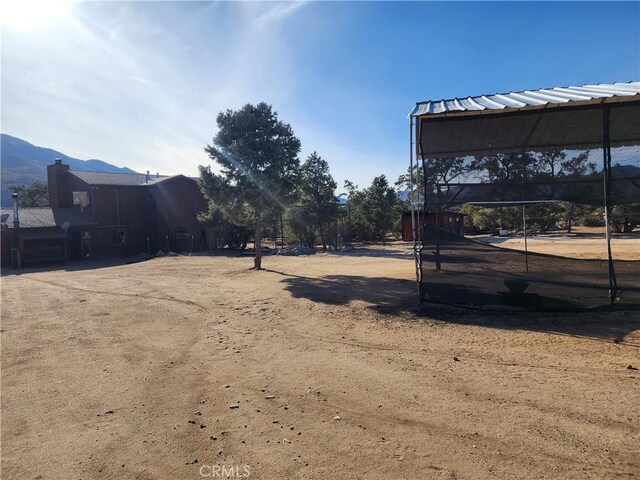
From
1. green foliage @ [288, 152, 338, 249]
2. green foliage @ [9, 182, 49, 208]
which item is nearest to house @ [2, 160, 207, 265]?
green foliage @ [288, 152, 338, 249]

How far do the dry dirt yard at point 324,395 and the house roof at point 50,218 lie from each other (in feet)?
73.8

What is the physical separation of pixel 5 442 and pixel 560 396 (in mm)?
5089

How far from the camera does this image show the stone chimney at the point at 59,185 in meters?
30.0

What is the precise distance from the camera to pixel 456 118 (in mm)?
6945

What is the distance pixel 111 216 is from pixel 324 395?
97.8ft

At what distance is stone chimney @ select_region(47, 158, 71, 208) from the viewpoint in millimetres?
30047

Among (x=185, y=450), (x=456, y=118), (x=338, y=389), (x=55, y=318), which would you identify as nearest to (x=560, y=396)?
Answer: (x=338, y=389)

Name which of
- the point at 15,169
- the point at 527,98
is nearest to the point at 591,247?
the point at 527,98

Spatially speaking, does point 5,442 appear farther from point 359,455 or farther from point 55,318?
point 55,318

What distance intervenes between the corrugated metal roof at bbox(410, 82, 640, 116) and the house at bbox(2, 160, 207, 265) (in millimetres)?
26444

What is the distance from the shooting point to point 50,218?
27.0 meters

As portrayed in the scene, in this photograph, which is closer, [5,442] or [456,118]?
[5,442]

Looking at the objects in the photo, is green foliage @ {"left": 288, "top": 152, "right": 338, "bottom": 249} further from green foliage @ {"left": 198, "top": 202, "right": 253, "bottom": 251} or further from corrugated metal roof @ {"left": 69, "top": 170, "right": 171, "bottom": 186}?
corrugated metal roof @ {"left": 69, "top": 170, "right": 171, "bottom": 186}

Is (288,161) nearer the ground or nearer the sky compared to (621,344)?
nearer the sky
